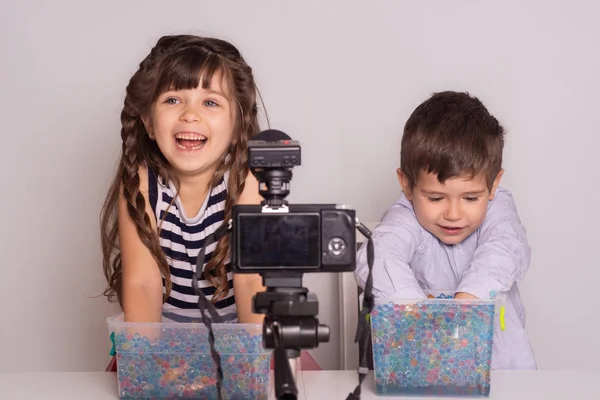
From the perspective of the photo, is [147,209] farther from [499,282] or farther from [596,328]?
[596,328]

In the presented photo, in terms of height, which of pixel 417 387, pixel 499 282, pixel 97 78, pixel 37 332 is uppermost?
pixel 97 78

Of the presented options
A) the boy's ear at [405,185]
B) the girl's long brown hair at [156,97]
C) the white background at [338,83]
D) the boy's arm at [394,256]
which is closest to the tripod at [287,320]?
the boy's arm at [394,256]

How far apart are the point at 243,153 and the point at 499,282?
0.56m

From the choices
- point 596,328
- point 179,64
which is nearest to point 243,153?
point 179,64

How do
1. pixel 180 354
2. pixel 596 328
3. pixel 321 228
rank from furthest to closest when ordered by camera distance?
pixel 596 328
pixel 180 354
pixel 321 228

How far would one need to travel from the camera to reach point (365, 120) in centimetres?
231

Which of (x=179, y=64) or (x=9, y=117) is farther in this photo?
(x=9, y=117)

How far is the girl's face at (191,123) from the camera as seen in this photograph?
5.28ft

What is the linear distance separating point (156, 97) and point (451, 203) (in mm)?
593

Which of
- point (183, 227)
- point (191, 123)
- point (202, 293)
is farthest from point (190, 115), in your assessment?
point (202, 293)

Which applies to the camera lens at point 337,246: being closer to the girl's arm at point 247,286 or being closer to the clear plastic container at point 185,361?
the clear plastic container at point 185,361

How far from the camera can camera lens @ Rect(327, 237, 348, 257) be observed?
1.02 metres

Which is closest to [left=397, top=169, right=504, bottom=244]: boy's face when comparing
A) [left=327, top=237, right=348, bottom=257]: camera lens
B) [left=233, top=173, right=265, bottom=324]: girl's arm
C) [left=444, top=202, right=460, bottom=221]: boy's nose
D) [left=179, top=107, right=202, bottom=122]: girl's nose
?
[left=444, top=202, right=460, bottom=221]: boy's nose

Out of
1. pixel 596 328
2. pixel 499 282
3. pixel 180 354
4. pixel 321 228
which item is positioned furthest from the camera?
pixel 596 328
